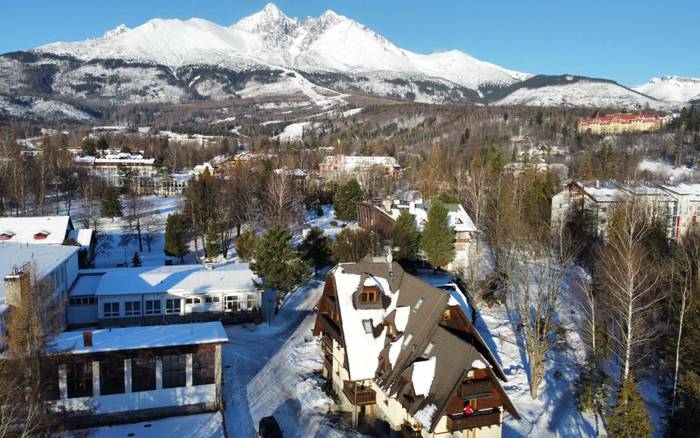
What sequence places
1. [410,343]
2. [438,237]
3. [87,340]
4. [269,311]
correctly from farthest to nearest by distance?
[438,237] < [269,311] < [87,340] < [410,343]

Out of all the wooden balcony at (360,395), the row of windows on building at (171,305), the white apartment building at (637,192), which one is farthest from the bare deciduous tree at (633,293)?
the row of windows on building at (171,305)

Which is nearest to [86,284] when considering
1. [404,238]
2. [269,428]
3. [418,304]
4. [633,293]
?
[269,428]

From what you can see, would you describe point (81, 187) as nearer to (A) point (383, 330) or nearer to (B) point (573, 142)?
(A) point (383, 330)

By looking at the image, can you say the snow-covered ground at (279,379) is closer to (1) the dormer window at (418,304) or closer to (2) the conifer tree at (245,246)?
(1) the dormer window at (418,304)

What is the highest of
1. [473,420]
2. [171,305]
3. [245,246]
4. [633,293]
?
[633,293]

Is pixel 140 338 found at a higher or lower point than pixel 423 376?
lower

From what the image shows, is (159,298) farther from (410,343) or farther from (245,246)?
(410,343)

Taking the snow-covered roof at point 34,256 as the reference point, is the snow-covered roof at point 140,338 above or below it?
below
